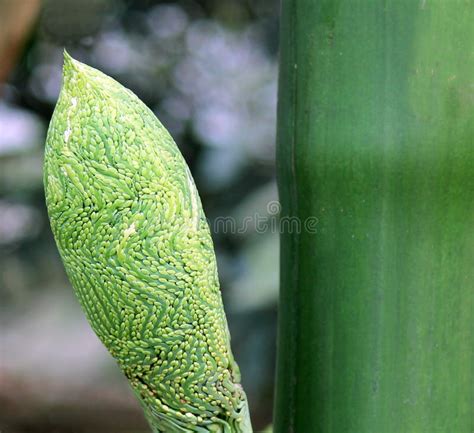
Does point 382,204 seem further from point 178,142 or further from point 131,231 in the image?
point 178,142

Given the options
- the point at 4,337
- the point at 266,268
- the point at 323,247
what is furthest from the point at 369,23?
the point at 4,337

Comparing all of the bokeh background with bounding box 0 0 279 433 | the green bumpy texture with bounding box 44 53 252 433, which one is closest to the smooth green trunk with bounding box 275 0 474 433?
the green bumpy texture with bounding box 44 53 252 433

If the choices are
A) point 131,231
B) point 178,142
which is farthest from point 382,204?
point 178,142

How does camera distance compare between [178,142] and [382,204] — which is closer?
[382,204]

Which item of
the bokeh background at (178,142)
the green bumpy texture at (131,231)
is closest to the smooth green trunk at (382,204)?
the green bumpy texture at (131,231)

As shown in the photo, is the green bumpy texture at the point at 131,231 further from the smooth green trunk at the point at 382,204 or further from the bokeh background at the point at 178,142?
the bokeh background at the point at 178,142

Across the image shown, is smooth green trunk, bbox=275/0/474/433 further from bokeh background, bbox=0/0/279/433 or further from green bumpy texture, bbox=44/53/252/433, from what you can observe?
bokeh background, bbox=0/0/279/433

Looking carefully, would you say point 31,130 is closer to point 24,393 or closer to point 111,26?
point 111,26
